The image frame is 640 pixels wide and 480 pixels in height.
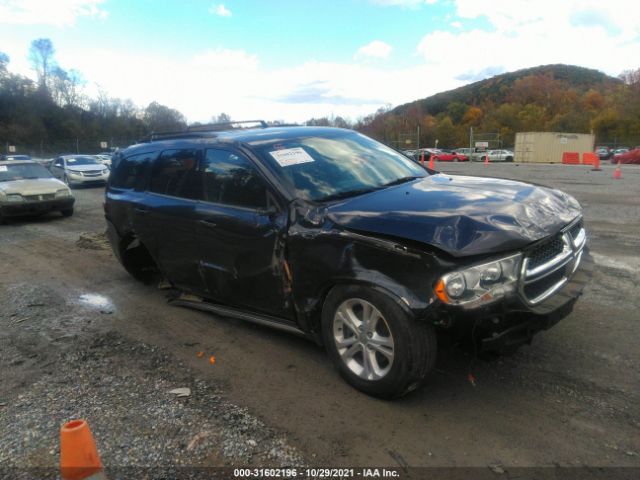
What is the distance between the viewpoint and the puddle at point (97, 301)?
17.7ft

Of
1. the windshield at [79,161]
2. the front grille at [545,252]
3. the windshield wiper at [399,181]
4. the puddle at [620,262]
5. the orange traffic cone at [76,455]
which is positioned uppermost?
the windshield at [79,161]

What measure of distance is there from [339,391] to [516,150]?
4662 centimetres

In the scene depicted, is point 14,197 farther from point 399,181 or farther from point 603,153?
point 603,153

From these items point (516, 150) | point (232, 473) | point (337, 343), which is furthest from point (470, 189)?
point (516, 150)

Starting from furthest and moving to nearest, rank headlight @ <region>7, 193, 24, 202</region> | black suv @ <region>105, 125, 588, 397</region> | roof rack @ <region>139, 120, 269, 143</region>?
headlight @ <region>7, 193, 24, 202</region>
roof rack @ <region>139, 120, 269, 143</region>
black suv @ <region>105, 125, 588, 397</region>

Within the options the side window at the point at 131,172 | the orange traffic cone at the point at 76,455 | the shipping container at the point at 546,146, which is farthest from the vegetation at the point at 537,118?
the orange traffic cone at the point at 76,455

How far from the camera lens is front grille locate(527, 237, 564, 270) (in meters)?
3.07

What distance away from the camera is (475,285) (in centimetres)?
286

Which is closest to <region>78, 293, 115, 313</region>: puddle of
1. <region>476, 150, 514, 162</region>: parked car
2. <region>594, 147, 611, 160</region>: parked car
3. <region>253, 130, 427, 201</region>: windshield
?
<region>253, 130, 427, 201</region>: windshield

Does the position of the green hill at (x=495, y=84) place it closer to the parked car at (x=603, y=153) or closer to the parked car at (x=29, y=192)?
the parked car at (x=603, y=153)

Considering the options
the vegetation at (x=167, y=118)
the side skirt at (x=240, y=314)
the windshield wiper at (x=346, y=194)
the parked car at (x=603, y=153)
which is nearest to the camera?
the windshield wiper at (x=346, y=194)

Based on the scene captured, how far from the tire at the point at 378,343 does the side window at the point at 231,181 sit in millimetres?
1079

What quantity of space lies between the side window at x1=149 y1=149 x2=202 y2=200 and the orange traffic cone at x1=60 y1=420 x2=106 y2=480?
254cm

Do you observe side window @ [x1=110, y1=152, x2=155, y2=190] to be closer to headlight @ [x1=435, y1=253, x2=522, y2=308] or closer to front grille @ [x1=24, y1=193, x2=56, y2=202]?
headlight @ [x1=435, y1=253, x2=522, y2=308]
